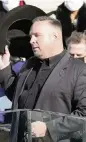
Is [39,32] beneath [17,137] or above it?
above

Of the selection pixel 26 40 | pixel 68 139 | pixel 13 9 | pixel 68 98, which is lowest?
pixel 68 139

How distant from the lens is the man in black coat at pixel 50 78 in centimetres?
355

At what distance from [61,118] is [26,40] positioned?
102 inches

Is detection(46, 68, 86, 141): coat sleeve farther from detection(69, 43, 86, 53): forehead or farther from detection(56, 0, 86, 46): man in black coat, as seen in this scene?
detection(56, 0, 86, 46): man in black coat

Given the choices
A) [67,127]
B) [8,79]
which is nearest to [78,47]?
[8,79]

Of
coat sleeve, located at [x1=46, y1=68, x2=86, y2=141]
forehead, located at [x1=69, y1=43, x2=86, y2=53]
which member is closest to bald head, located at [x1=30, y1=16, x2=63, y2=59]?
forehead, located at [x1=69, y1=43, x2=86, y2=53]

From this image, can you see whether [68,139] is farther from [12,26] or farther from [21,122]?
[12,26]

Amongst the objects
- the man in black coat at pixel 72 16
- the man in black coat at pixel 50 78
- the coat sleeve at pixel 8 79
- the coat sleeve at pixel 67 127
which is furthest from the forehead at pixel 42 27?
the man in black coat at pixel 72 16

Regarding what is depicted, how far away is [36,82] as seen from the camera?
373cm

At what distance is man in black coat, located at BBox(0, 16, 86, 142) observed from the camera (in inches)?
140

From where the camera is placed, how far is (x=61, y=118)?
10.2ft

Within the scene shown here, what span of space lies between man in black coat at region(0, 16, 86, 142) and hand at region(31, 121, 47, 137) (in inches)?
15.3

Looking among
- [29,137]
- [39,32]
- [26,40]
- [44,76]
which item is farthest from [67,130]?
[26,40]

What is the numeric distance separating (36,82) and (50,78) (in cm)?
15
